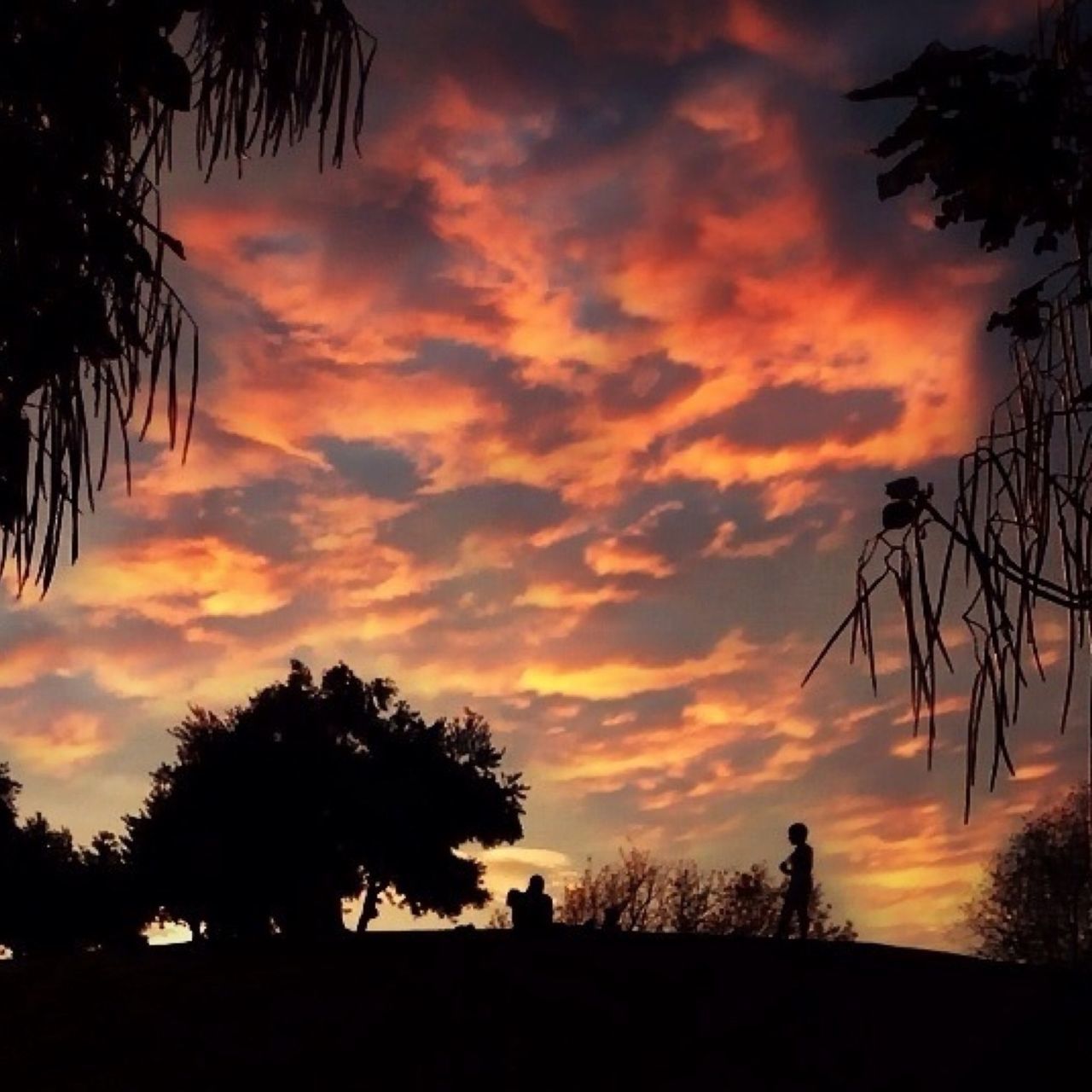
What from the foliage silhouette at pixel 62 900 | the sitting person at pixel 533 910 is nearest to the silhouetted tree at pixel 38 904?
the foliage silhouette at pixel 62 900

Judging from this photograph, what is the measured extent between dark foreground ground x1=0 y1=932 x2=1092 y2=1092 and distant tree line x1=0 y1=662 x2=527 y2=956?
79.2ft

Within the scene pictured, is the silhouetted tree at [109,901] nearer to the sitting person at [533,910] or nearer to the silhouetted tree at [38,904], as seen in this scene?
the silhouetted tree at [38,904]

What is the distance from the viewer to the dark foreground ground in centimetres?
2158

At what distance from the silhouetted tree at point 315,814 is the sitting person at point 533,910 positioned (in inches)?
963

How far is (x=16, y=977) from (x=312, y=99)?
79.9 ft

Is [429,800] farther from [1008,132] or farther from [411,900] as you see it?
[1008,132]

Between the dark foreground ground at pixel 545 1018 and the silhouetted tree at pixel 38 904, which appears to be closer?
the dark foreground ground at pixel 545 1018

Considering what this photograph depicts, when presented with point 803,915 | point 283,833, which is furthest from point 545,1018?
point 283,833

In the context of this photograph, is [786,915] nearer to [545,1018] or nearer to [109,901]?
[545,1018]

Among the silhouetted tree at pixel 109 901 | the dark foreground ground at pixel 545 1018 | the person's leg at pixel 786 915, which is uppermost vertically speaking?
the silhouetted tree at pixel 109 901

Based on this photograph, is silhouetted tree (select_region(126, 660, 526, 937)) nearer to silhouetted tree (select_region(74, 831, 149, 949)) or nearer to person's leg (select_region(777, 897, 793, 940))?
silhouetted tree (select_region(74, 831, 149, 949))

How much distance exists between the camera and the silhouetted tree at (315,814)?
51781 millimetres

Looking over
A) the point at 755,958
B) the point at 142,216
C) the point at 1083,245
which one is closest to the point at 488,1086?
the point at 755,958

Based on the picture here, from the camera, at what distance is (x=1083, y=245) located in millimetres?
4234
